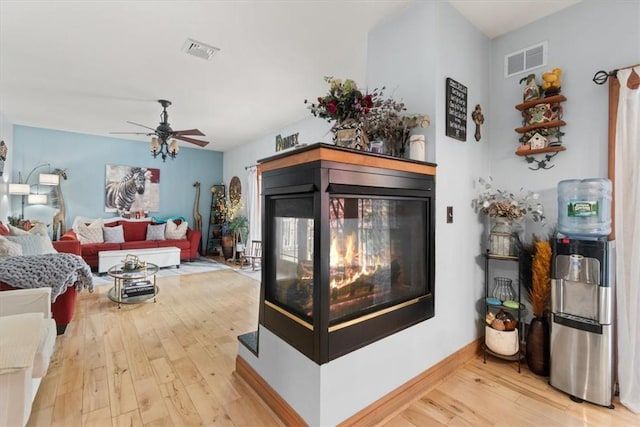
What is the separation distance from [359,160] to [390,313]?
0.92m

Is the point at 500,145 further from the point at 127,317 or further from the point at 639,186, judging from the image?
the point at 127,317

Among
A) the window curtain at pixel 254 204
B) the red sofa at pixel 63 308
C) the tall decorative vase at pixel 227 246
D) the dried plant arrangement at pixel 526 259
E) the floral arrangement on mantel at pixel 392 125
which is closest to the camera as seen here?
the floral arrangement on mantel at pixel 392 125

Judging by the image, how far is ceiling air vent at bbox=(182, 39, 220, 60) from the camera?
2.67m

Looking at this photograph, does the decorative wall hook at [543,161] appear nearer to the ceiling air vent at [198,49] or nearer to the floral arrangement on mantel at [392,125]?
the floral arrangement on mantel at [392,125]

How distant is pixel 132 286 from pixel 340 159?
3798 mm

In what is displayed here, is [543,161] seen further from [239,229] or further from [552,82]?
[239,229]

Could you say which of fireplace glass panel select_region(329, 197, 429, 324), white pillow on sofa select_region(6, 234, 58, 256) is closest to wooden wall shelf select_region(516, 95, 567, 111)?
fireplace glass panel select_region(329, 197, 429, 324)

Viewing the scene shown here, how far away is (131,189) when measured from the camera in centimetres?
662

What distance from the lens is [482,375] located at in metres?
2.17

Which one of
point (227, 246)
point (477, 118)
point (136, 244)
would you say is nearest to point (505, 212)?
point (477, 118)

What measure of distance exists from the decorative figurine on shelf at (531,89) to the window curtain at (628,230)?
452 mm

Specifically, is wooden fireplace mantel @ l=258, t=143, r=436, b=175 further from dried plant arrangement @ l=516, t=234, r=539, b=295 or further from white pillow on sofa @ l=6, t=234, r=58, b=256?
white pillow on sofa @ l=6, t=234, r=58, b=256

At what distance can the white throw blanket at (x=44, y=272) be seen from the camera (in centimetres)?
242

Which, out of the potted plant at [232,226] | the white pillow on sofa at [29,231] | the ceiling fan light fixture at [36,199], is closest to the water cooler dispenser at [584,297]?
the white pillow on sofa at [29,231]
